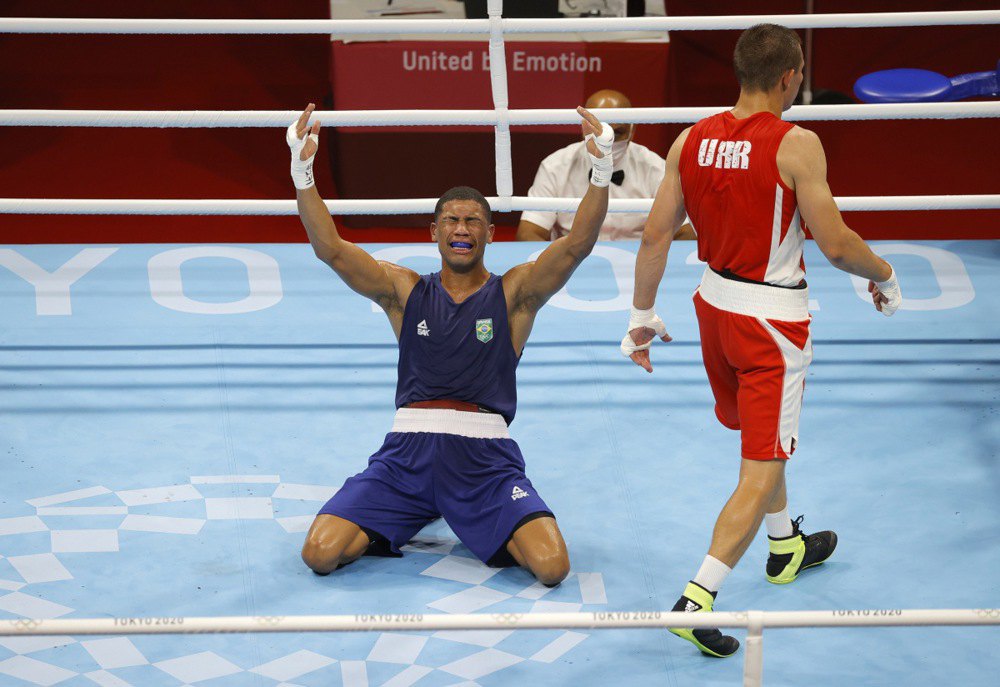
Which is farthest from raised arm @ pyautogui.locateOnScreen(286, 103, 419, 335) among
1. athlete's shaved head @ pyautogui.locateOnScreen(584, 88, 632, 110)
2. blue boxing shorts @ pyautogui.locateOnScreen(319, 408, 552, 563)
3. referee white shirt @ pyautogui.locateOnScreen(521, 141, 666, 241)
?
referee white shirt @ pyautogui.locateOnScreen(521, 141, 666, 241)

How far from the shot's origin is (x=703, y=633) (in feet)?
9.91

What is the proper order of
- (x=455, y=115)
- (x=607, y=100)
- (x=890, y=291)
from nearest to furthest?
(x=890, y=291) → (x=455, y=115) → (x=607, y=100)

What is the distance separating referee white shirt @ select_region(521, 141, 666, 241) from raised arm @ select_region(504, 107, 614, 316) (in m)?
1.84

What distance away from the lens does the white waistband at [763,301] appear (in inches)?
122

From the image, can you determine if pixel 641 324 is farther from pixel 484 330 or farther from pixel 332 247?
pixel 332 247

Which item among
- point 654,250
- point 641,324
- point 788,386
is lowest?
point 788,386

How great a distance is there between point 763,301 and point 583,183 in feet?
8.25

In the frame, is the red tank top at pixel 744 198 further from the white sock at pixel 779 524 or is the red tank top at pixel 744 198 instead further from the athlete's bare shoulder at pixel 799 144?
the white sock at pixel 779 524

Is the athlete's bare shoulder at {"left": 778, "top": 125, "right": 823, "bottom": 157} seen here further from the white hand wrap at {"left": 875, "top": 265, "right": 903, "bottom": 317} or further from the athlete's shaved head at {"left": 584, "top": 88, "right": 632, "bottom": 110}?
the athlete's shaved head at {"left": 584, "top": 88, "right": 632, "bottom": 110}

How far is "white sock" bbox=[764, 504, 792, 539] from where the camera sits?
332 centimetres

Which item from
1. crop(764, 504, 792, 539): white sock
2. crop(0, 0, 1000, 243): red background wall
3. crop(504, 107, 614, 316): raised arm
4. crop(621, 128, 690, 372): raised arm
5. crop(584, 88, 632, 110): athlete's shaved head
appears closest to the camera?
crop(621, 128, 690, 372): raised arm

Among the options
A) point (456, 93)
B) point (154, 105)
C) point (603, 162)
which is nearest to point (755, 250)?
point (603, 162)

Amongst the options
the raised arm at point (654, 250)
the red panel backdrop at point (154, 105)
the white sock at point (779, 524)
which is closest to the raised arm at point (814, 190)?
the raised arm at point (654, 250)

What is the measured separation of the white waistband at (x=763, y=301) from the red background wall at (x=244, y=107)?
362 centimetres
